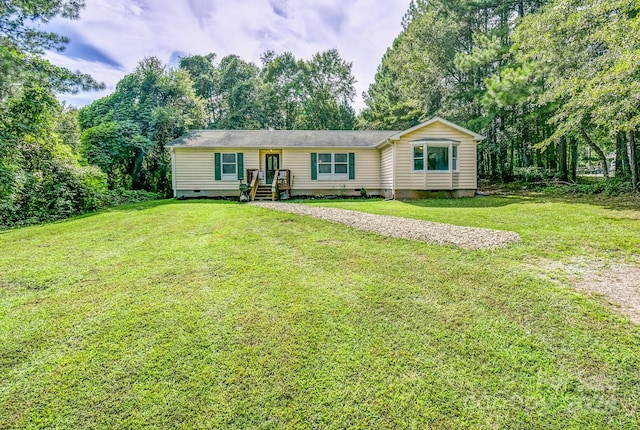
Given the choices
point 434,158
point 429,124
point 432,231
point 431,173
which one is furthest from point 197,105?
point 432,231

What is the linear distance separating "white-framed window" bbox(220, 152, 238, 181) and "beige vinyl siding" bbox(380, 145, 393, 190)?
672 cm

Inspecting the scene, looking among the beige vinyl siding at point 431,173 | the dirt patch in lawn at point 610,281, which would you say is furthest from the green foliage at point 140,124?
the dirt patch in lawn at point 610,281

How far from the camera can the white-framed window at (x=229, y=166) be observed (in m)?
14.1

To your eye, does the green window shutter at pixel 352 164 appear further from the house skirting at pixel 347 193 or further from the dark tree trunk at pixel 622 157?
the dark tree trunk at pixel 622 157

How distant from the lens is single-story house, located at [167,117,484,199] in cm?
1252

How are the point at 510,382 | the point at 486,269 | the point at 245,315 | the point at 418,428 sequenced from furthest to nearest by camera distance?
the point at 486,269 < the point at 245,315 < the point at 510,382 < the point at 418,428

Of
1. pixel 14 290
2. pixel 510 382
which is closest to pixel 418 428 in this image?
pixel 510 382

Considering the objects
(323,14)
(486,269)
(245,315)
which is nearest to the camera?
(245,315)

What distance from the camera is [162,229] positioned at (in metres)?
6.28

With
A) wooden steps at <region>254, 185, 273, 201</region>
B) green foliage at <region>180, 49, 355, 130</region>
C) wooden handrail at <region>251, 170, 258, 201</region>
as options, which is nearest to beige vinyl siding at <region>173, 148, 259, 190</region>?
wooden handrail at <region>251, 170, 258, 201</region>

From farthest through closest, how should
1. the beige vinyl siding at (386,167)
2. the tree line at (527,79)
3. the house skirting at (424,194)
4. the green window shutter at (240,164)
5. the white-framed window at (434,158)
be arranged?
the green window shutter at (240,164) < the beige vinyl siding at (386,167) < the house skirting at (424,194) < the white-framed window at (434,158) < the tree line at (527,79)

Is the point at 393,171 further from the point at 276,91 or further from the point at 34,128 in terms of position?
the point at 276,91

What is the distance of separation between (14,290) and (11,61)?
8.34m

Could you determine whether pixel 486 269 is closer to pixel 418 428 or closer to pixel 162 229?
pixel 418 428
